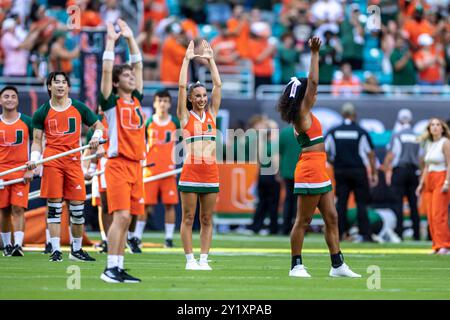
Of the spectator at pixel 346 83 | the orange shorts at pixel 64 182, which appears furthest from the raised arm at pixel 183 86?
the spectator at pixel 346 83

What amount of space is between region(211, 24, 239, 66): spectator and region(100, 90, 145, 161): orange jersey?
14010mm

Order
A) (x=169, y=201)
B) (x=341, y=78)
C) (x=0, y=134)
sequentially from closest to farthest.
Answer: (x=0, y=134), (x=169, y=201), (x=341, y=78)

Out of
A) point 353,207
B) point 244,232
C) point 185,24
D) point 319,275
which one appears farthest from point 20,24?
point 319,275

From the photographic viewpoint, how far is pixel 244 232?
965 inches

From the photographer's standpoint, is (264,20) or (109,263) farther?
(264,20)

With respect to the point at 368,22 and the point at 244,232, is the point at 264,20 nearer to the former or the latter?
the point at 368,22

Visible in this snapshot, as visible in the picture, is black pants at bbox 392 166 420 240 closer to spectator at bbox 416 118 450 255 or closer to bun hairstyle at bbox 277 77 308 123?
spectator at bbox 416 118 450 255

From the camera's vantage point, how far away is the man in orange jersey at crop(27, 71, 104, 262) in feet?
47.4

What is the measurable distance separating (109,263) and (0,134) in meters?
5.52

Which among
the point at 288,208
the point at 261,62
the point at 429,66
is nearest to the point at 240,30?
the point at 261,62

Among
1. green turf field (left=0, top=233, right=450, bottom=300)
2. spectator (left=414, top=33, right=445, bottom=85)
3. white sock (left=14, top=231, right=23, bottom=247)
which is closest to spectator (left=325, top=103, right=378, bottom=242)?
green turf field (left=0, top=233, right=450, bottom=300)

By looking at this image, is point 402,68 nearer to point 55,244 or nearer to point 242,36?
point 242,36

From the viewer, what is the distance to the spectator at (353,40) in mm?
27094

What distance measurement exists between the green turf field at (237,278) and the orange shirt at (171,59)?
773 centimetres
